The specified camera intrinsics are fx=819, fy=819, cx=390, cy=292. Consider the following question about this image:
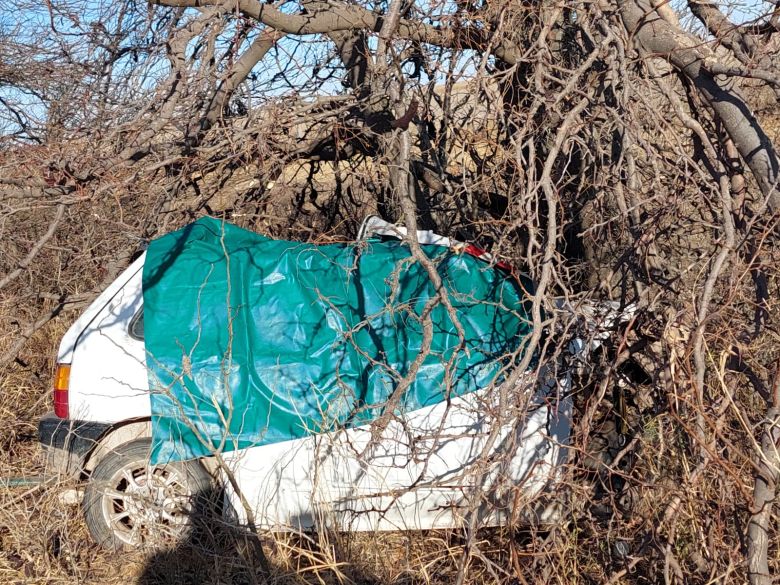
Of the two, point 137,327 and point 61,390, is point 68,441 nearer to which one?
point 61,390

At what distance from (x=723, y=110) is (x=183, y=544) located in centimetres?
401

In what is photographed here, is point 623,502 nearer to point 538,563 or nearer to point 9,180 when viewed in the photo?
point 538,563

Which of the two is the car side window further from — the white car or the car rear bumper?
the car rear bumper

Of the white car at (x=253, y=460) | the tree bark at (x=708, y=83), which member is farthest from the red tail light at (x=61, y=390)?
the tree bark at (x=708, y=83)

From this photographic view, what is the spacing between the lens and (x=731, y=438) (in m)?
4.23

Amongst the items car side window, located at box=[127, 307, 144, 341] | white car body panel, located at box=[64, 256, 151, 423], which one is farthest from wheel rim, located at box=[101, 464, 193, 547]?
car side window, located at box=[127, 307, 144, 341]

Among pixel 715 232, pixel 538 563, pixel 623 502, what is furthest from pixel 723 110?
pixel 538 563

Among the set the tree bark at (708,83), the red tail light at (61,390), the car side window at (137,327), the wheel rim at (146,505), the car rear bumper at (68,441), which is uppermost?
the tree bark at (708,83)

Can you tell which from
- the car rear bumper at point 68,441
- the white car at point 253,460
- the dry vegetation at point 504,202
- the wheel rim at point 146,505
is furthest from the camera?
the car rear bumper at point 68,441

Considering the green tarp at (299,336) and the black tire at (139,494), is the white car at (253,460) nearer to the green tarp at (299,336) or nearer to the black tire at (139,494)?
the black tire at (139,494)

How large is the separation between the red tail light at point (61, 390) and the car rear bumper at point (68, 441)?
6cm

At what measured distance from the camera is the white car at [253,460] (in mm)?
4719

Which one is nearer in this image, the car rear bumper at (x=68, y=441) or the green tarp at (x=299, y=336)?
the green tarp at (x=299, y=336)

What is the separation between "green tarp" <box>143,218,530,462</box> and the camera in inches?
194
